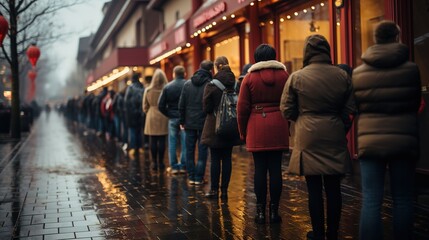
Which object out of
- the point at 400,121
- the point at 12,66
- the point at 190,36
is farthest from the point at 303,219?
the point at 12,66

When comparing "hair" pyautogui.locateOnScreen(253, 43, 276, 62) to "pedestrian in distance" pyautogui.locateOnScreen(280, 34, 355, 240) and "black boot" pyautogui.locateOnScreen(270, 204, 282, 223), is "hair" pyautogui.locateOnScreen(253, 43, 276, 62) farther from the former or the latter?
"black boot" pyautogui.locateOnScreen(270, 204, 282, 223)

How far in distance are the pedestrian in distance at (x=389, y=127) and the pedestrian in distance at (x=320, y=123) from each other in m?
0.35

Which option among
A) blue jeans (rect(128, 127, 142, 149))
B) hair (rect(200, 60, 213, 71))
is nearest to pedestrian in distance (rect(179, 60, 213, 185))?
hair (rect(200, 60, 213, 71))

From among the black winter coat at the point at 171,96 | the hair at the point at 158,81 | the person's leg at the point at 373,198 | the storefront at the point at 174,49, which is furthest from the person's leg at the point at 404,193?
the storefront at the point at 174,49

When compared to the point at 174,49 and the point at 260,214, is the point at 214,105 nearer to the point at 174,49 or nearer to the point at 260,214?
the point at 260,214

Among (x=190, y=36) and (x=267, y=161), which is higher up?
(x=190, y=36)

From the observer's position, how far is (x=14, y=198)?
7891 mm

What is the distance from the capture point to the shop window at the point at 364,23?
8.67m

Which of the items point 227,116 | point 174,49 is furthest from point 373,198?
point 174,49

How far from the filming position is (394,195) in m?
4.36

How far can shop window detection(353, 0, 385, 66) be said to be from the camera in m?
8.67

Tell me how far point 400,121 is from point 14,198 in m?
5.54

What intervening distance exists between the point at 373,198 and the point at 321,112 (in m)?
0.83

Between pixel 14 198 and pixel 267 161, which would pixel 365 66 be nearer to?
pixel 267 161
